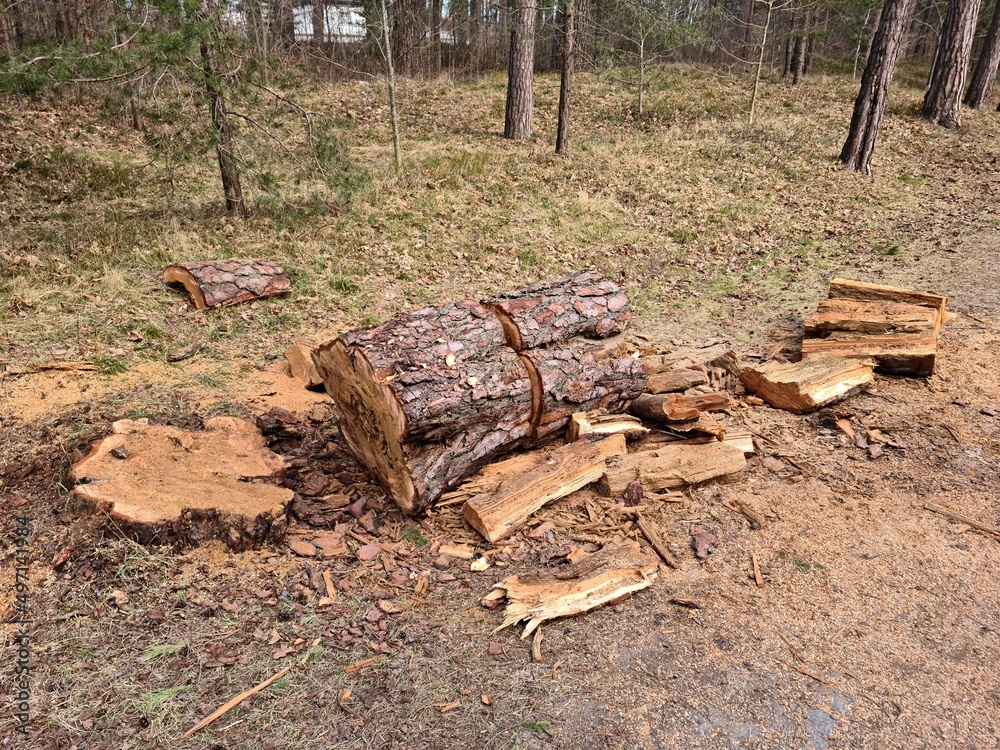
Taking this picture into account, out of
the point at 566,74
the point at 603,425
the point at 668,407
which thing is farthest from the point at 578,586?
the point at 566,74

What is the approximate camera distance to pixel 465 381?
402 centimetres

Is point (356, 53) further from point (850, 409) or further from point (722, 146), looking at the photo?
point (850, 409)

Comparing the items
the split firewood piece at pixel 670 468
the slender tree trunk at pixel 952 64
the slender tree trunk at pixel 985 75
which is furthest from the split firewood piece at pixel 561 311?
the slender tree trunk at pixel 985 75

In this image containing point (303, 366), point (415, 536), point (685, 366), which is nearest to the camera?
point (415, 536)

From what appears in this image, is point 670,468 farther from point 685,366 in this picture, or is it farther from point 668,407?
point 685,366

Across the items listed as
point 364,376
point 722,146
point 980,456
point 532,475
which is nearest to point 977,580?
point 980,456

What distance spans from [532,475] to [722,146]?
1288cm

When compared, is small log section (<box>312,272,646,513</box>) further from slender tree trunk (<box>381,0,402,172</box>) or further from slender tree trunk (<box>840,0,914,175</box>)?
slender tree trunk (<box>840,0,914,175</box>)

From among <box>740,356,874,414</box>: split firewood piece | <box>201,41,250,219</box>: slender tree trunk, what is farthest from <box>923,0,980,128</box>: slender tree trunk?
<box>201,41,250,219</box>: slender tree trunk

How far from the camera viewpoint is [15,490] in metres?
3.78

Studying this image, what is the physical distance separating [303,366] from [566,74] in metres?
9.86

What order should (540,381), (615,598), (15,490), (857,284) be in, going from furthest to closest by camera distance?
1. (857,284)
2. (540,381)
3. (15,490)
4. (615,598)

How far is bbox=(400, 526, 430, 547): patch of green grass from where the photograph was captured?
386 centimetres

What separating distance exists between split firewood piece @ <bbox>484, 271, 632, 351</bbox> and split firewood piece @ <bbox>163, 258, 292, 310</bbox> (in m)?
3.75
